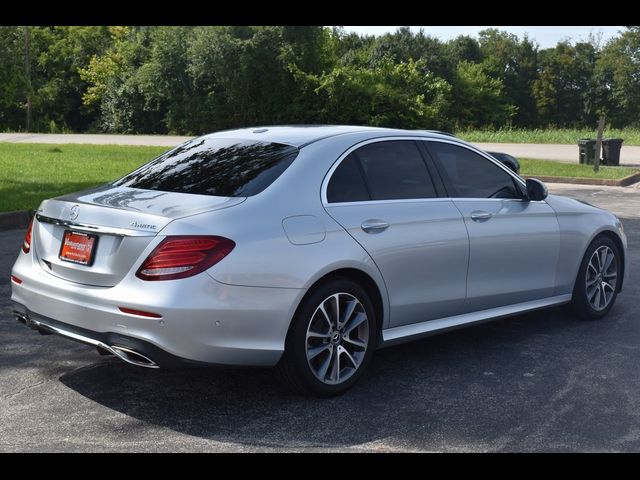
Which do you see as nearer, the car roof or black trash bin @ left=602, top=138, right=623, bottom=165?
the car roof

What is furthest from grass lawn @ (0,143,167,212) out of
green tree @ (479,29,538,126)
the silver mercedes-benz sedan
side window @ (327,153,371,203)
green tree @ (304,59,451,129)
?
green tree @ (479,29,538,126)

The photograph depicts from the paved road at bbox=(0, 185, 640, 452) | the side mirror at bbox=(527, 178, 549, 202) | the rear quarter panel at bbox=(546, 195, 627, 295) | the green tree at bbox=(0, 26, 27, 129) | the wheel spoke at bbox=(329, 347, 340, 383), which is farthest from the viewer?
the green tree at bbox=(0, 26, 27, 129)

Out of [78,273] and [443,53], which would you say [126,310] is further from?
Answer: [443,53]

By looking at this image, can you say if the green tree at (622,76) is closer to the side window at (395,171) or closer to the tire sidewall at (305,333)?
the side window at (395,171)

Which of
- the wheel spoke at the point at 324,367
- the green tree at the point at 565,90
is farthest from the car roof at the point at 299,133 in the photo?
the green tree at the point at 565,90

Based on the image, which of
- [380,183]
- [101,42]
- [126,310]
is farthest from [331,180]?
[101,42]

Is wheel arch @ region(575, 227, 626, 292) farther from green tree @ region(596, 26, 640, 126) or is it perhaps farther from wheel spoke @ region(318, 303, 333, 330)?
green tree @ region(596, 26, 640, 126)

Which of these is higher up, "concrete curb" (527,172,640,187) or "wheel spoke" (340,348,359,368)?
"wheel spoke" (340,348,359,368)

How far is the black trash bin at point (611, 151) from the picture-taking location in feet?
81.2

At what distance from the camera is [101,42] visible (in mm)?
57094

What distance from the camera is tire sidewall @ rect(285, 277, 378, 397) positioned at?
15.8 ft

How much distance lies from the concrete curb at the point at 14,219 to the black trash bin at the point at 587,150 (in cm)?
1720

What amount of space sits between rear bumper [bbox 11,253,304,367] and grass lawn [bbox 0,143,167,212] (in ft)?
25.9

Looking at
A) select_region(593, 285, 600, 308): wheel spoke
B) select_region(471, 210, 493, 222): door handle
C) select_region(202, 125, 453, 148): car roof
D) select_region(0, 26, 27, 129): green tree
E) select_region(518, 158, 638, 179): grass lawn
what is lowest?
select_region(518, 158, 638, 179): grass lawn
